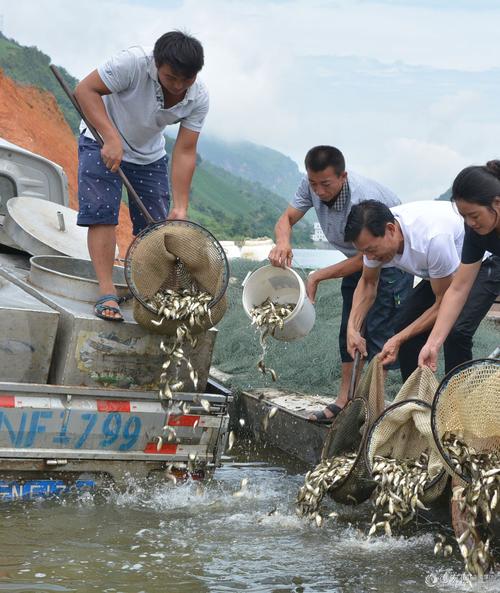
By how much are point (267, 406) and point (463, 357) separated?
6.82 ft

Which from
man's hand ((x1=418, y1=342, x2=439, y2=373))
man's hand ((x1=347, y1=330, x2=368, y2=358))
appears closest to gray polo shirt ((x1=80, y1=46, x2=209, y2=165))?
man's hand ((x1=347, y1=330, x2=368, y2=358))

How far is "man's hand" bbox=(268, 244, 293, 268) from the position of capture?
250 inches

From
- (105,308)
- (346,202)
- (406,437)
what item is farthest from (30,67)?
(406,437)

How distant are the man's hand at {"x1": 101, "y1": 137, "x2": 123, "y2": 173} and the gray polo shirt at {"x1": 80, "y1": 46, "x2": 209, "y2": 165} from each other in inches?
11.8

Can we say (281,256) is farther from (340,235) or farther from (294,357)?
(294,357)

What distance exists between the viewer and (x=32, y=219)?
715 centimetres

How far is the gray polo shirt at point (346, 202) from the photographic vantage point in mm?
6496

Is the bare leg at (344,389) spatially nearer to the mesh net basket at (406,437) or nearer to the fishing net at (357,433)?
the fishing net at (357,433)

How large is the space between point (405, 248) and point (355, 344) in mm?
752

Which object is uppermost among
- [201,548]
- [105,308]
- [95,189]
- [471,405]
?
[95,189]

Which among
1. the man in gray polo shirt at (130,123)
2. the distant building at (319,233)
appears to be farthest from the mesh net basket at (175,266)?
the distant building at (319,233)

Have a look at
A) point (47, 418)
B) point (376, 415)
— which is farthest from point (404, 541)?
point (47, 418)

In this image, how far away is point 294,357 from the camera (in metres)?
8.85

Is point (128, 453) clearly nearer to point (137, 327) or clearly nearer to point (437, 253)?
point (137, 327)
